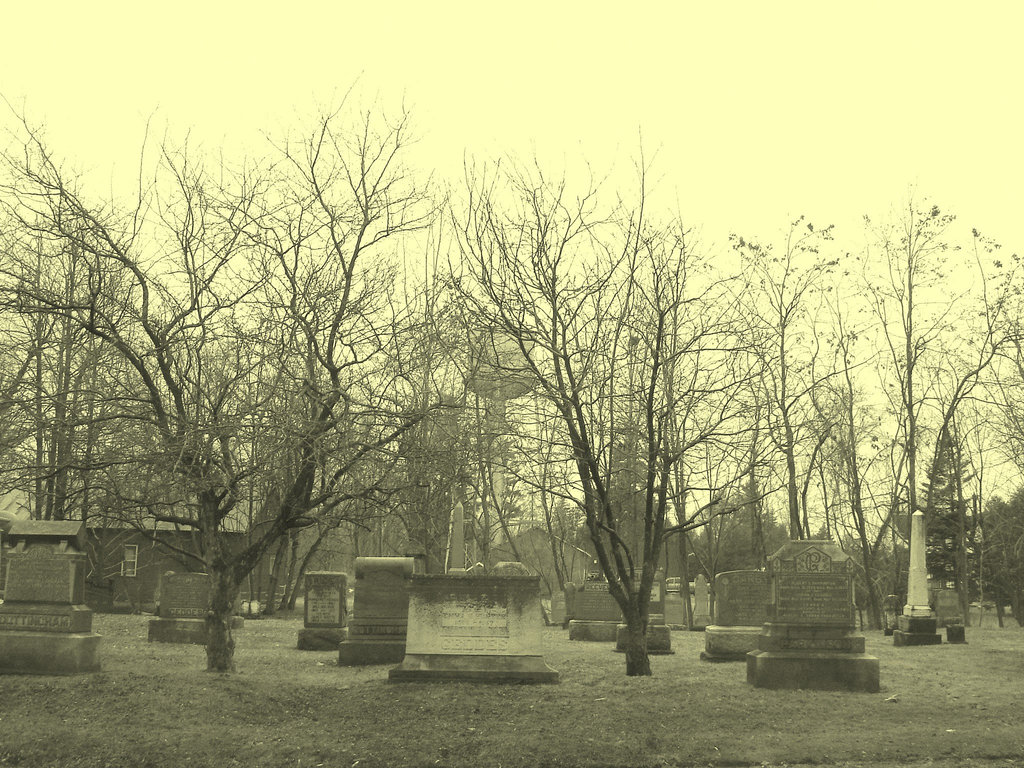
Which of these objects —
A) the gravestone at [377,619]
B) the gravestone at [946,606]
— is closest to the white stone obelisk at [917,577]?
the gravestone at [946,606]

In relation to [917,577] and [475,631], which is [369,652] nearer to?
[475,631]

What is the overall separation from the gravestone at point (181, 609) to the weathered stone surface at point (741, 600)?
9277 millimetres

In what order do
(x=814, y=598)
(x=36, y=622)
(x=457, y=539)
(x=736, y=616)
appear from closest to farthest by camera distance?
(x=36, y=622) → (x=814, y=598) → (x=457, y=539) → (x=736, y=616)

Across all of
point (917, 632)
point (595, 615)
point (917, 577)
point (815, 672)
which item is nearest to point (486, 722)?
point (815, 672)

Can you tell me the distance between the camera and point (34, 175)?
10430 mm

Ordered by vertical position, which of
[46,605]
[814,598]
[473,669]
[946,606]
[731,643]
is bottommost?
[731,643]

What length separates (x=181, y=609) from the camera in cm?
1823

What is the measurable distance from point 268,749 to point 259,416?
3218 millimetres

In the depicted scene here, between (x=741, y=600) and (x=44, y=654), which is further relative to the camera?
(x=741, y=600)

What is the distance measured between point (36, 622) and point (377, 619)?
5.00 meters

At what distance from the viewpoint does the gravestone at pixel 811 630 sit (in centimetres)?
1195

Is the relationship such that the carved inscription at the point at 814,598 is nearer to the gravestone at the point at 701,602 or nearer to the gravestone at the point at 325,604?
the gravestone at the point at 325,604

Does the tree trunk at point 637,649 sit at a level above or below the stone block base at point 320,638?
above

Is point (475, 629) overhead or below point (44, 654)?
overhead
